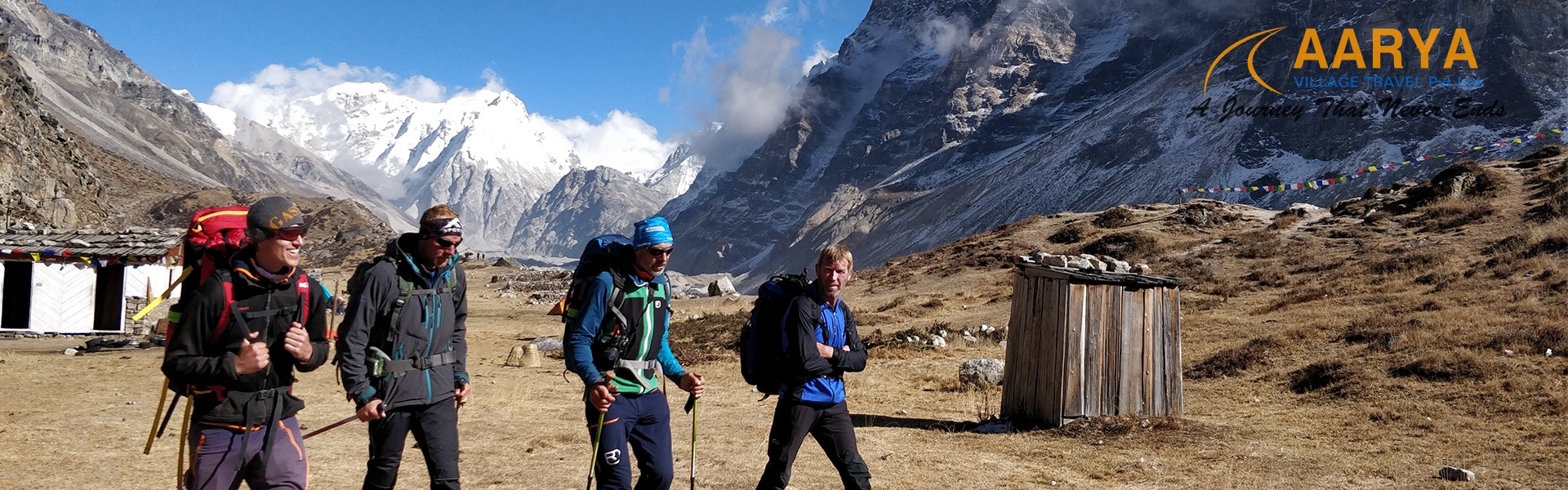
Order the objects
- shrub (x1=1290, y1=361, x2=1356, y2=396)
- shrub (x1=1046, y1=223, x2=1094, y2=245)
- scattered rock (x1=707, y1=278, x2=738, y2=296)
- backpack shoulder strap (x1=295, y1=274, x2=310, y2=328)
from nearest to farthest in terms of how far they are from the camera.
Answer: backpack shoulder strap (x1=295, y1=274, x2=310, y2=328) → shrub (x1=1290, y1=361, x2=1356, y2=396) → shrub (x1=1046, y1=223, x2=1094, y2=245) → scattered rock (x1=707, y1=278, x2=738, y2=296)

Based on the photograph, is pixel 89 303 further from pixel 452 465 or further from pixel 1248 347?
pixel 1248 347

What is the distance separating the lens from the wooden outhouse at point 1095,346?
9898 millimetres

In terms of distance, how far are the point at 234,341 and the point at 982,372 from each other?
37.6 ft

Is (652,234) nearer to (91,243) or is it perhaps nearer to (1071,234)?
(91,243)

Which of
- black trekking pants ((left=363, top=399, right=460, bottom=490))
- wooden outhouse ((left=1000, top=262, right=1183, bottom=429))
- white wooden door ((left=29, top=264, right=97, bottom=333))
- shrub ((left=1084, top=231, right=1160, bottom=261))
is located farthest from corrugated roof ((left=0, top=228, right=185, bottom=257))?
shrub ((left=1084, top=231, right=1160, bottom=261))

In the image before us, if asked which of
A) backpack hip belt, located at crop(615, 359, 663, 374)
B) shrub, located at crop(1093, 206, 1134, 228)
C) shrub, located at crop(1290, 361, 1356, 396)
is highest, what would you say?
shrub, located at crop(1093, 206, 1134, 228)

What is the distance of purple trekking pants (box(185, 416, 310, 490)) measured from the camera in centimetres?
398

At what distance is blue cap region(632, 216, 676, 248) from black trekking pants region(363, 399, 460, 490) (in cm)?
121

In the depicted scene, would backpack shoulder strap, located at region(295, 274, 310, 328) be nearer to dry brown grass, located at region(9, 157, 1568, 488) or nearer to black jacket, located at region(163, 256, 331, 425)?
black jacket, located at region(163, 256, 331, 425)

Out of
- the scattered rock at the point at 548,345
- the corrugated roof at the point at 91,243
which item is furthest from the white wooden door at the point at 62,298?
the scattered rock at the point at 548,345

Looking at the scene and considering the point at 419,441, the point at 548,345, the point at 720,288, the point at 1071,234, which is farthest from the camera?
the point at 720,288

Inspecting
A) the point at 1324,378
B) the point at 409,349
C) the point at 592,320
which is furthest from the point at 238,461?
the point at 1324,378

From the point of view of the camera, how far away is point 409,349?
15.1 ft

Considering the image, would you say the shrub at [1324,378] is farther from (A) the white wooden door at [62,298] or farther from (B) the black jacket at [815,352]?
(A) the white wooden door at [62,298]
